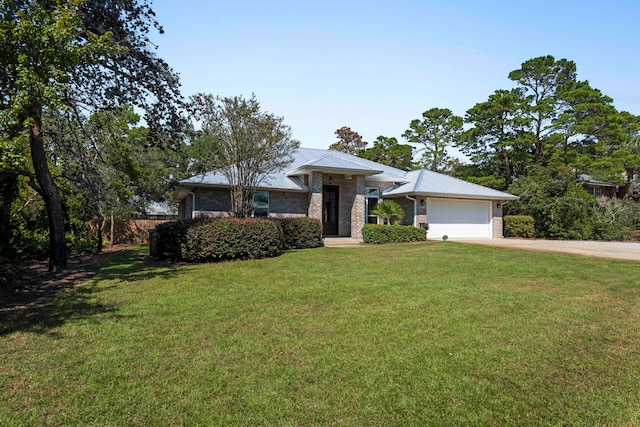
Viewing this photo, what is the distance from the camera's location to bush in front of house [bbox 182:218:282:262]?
10383mm

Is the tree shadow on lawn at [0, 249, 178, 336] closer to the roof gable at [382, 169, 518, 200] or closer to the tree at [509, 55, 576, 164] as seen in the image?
the roof gable at [382, 169, 518, 200]

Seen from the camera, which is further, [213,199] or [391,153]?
[391,153]

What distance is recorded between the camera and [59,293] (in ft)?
22.1

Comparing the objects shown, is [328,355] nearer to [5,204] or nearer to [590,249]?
[5,204]

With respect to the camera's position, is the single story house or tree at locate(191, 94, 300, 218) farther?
the single story house

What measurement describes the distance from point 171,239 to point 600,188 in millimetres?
37085

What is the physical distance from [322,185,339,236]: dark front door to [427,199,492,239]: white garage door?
195 inches

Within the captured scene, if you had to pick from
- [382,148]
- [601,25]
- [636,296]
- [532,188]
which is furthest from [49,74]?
[382,148]

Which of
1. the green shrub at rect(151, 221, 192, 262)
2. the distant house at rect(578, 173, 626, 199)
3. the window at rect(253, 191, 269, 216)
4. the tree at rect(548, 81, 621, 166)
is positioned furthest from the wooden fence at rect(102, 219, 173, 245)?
the distant house at rect(578, 173, 626, 199)

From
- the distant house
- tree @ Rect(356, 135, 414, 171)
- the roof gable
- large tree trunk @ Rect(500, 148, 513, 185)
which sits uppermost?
tree @ Rect(356, 135, 414, 171)

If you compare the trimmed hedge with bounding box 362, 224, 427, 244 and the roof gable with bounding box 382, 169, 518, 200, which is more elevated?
the roof gable with bounding box 382, 169, 518, 200

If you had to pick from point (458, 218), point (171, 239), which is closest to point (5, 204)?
point (171, 239)

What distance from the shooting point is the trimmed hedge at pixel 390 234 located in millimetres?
15961

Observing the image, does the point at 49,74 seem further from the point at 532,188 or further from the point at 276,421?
the point at 532,188
